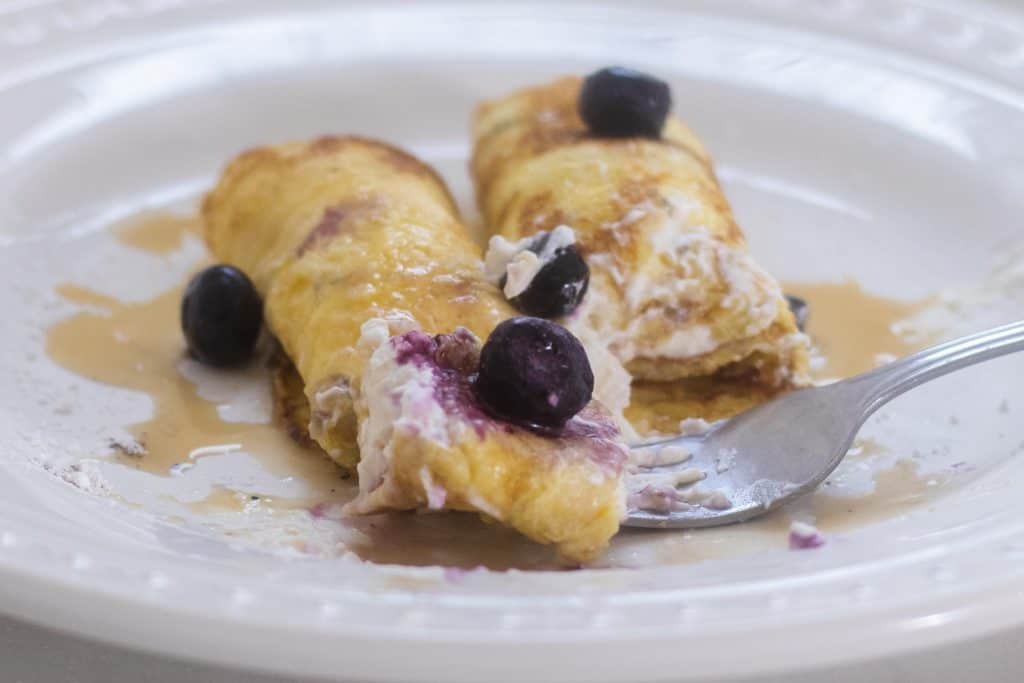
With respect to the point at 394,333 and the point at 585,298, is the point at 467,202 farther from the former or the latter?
the point at 394,333

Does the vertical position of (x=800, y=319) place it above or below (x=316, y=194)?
below

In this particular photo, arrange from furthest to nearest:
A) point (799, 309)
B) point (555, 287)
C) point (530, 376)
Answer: point (799, 309) < point (555, 287) < point (530, 376)

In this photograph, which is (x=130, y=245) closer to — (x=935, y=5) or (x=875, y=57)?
(x=875, y=57)

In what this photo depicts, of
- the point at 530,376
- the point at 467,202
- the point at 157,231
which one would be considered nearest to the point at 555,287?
the point at 530,376

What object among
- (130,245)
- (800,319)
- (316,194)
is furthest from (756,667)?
(130,245)

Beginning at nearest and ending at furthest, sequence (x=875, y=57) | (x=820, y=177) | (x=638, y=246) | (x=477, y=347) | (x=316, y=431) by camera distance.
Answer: (x=477, y=347)
(x=316, y=431)
(x=638, y=246)
(x=820, y=177)
(x=875, y=57)
